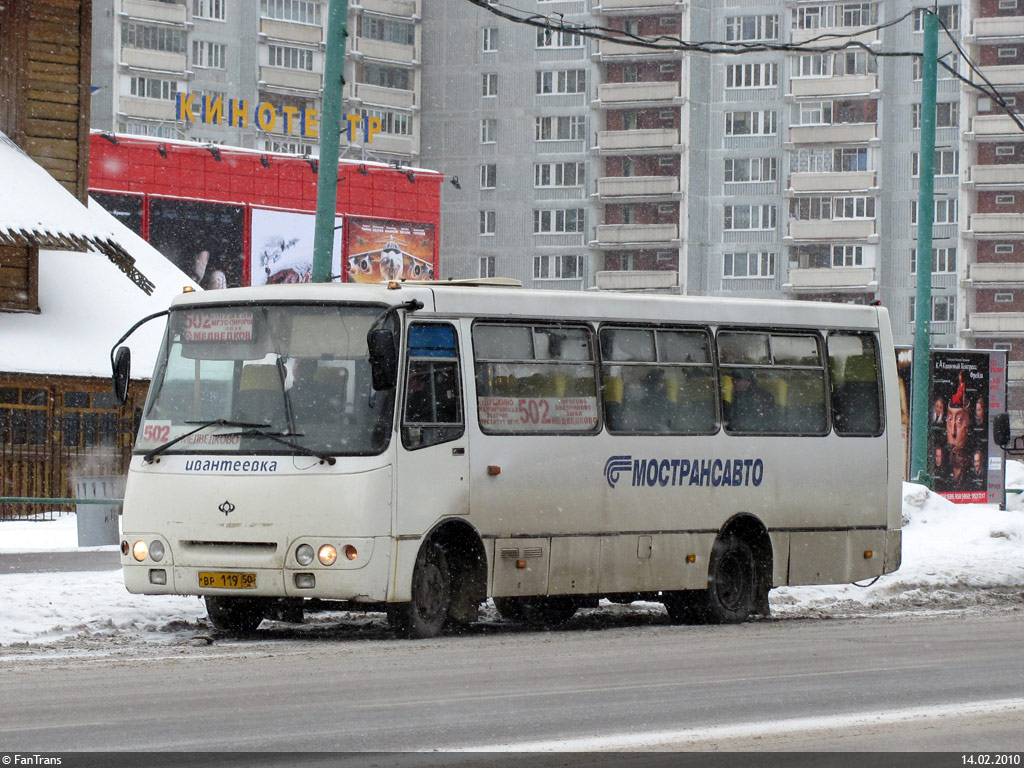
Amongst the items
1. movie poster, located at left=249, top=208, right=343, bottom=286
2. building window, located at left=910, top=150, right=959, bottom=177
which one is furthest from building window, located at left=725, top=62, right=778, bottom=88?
movie poster, located at left=249, top=208, right=343, bottom=286

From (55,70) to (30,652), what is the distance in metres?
18.7

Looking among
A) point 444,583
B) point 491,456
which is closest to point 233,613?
point 444,583

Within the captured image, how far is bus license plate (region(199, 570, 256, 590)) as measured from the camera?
48.0 ft

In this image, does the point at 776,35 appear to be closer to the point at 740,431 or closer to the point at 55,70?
the point at 55,70

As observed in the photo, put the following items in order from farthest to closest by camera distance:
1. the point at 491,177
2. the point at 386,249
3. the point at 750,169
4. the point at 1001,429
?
the point at 491,177 < the point at 750,169 < the point at 386,249 < the point at 1001,429

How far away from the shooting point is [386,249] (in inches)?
2874

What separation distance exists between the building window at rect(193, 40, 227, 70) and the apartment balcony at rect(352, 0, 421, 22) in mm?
7752

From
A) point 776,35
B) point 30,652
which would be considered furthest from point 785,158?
point 30,652

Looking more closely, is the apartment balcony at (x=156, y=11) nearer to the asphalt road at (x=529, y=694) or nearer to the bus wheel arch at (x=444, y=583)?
the bus wheel arch at (x=444, y=583)

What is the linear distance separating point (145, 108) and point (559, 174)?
2254 cm

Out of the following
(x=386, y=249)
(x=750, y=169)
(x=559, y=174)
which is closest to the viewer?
(x=386, y=249)

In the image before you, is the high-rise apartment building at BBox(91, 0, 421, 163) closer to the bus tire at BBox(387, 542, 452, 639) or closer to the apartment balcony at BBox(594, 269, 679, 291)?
the apartment balcony at BBox(594, 269, 679, 291)

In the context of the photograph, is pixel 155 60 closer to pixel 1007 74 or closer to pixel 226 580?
pixel 1007 74

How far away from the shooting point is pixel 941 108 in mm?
104375
